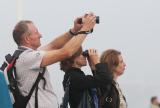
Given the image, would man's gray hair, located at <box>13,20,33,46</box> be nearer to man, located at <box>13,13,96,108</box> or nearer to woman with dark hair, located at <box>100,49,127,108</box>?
man, located at <box>13,13,96,108</box>

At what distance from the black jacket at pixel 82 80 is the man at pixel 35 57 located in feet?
1.53

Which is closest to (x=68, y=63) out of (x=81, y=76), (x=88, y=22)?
(x=81, y=76)

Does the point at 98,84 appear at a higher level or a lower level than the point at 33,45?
lower

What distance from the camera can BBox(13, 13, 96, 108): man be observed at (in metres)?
4.00

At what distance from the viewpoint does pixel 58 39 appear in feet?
15.7

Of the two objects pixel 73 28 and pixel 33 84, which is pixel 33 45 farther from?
pixel 73 28

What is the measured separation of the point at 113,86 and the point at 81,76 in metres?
0.40

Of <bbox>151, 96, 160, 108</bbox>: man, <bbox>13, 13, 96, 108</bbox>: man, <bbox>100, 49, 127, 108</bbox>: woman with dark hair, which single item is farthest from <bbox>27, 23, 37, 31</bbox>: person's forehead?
<bbox>151, 96, 160, 108</bbox>: man

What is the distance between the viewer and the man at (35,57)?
4004 mm

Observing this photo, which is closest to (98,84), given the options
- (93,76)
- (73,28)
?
(93,76)

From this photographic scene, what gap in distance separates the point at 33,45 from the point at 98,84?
720mm

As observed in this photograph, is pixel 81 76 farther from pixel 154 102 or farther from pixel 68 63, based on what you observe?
pixel 154 102

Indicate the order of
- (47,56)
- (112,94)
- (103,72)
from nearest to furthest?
(47,56), (103,72), (112,94)

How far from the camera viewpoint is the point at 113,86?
4.92 meters
